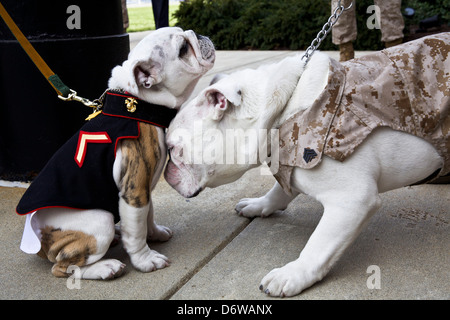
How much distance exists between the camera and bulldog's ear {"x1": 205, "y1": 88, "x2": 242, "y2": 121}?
263cm

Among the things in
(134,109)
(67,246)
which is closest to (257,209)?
(134,109)

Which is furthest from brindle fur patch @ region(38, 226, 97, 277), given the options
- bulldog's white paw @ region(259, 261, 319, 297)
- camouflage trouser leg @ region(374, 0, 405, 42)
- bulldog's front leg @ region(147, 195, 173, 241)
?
camouflage trouser leg @ region(374, 0, 405, 42)

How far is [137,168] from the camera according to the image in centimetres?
276

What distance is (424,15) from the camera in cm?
1194

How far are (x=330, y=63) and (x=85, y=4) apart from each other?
2.32 metres

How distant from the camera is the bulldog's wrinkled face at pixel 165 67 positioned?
282 cm

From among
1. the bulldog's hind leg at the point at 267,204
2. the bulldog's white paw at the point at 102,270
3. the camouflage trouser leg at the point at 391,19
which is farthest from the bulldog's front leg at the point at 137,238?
the camouflage trouser leg at the point at 391,19

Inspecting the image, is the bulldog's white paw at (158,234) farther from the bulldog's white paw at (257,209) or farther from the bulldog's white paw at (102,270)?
the bulldog's white paw at (257,209)

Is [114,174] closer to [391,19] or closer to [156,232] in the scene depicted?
[156,232]

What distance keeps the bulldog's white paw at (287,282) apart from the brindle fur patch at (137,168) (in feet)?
2.76

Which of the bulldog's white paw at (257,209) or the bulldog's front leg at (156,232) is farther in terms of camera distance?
the bulldog's white paw at (257,209)

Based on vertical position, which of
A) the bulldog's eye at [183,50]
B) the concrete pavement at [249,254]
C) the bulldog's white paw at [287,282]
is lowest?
the concrete pavement at [249,254]
